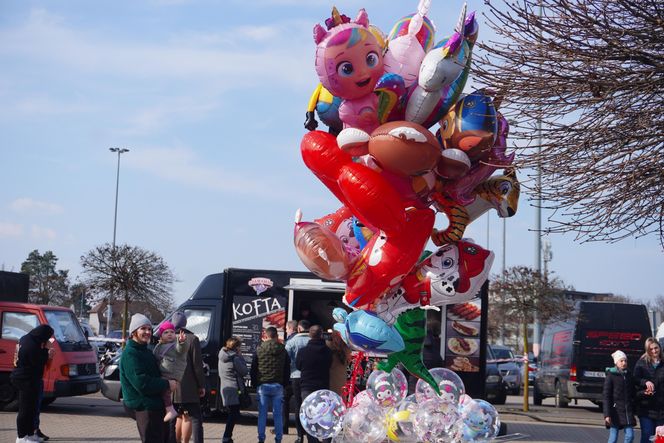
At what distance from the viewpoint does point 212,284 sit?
16938 millimetres

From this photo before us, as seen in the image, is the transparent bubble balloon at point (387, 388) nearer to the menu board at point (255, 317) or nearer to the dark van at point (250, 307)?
the dark van at point (250, 307)

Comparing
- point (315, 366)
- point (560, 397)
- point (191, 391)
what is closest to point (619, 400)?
point (315, 366)

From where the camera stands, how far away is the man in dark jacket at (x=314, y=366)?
40.0 feet

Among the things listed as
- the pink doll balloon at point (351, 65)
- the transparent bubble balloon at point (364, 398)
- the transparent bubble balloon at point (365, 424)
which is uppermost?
the pink doll balloon at point (351, 65)

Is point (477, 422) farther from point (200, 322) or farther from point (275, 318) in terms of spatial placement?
point (200, 322)

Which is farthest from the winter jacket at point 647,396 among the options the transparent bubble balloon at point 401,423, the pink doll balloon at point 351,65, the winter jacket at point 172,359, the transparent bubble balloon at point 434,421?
the pink doll balloon at point 351,65

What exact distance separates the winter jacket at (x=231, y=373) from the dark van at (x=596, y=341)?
11.4 m

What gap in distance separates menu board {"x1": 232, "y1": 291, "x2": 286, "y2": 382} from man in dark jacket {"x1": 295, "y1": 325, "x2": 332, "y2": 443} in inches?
144

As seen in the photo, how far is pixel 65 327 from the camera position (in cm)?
1788

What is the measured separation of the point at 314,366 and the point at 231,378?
1.61m

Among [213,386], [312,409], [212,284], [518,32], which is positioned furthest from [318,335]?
[518,32]

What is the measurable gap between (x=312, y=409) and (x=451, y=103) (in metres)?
3.51

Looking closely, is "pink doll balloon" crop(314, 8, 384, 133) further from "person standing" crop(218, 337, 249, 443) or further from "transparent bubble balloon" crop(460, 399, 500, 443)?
"person standing" crop(218, 337, 249, 443)

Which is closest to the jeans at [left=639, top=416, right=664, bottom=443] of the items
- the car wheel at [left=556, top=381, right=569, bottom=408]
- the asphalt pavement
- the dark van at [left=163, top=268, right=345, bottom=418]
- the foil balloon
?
→ the asphalt pavement
